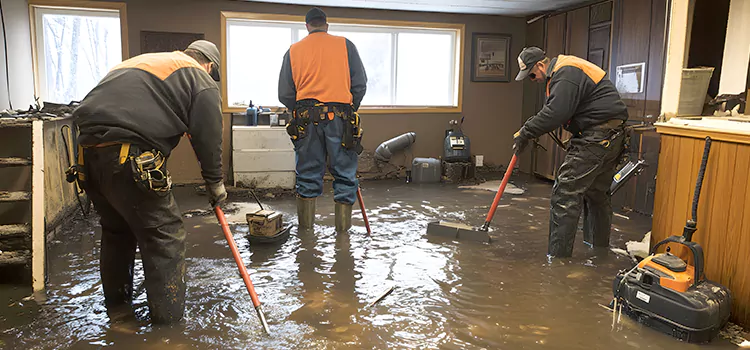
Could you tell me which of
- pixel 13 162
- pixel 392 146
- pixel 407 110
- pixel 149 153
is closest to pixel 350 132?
pixel 149 153

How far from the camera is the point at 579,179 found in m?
3.51

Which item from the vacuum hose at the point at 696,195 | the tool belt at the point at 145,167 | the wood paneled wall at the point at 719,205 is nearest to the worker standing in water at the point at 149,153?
the tool belt at the point at 145,167

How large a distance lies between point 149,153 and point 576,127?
2732mm

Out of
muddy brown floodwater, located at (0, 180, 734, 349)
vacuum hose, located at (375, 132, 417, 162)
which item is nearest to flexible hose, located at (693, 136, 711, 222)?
muddy brown floodwater, located at (0, 180, 734, 349)

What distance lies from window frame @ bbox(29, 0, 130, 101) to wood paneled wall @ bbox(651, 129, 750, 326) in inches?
226

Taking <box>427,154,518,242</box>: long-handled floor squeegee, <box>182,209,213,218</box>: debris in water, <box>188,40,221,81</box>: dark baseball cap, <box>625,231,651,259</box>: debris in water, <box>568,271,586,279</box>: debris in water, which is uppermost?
<box>188,40,221,81</box>: dark baseball cap

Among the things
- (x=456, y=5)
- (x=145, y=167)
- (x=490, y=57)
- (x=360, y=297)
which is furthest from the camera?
(x=490, y=57)

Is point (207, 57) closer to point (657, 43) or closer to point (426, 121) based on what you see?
point (657, 43)

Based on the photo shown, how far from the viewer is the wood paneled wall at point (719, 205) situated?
2.59 metres

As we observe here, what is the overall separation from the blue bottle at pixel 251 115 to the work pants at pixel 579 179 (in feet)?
12.6

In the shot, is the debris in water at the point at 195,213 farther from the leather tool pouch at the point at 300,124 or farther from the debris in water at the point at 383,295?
the debris in water at the point at 383,295

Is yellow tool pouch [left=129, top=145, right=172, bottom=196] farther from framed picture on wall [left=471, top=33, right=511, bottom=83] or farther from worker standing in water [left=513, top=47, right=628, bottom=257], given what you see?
framed picture on wall [left=471, top=33, right=511, bottom=83]

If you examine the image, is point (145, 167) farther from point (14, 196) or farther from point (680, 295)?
point (680, 295)

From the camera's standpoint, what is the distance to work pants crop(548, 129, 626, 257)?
348 cm
